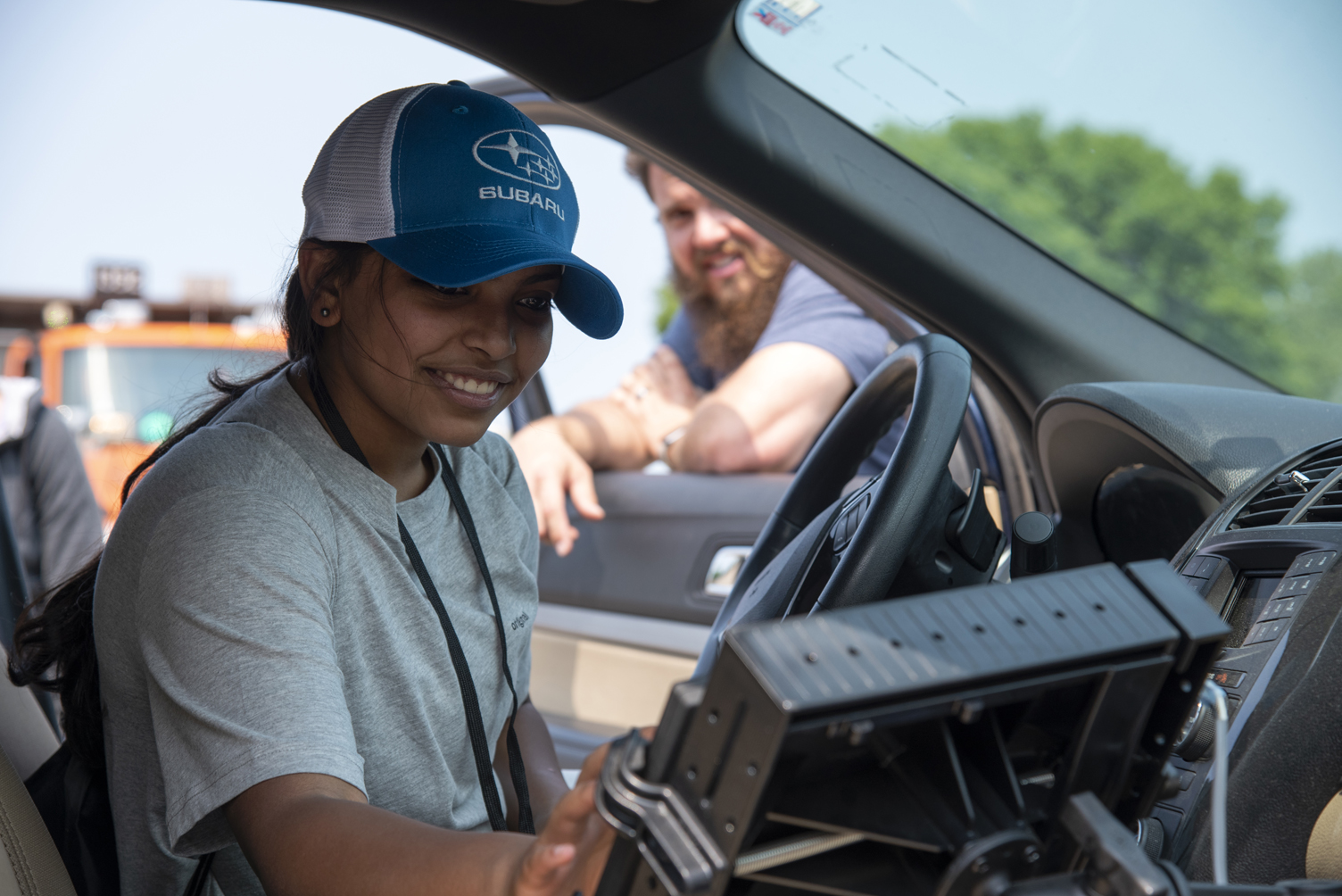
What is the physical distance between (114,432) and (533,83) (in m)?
6.48

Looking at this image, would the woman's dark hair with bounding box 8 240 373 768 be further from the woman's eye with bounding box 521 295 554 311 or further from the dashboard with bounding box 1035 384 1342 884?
the dashboard with bounding box 1035 384 1342 884

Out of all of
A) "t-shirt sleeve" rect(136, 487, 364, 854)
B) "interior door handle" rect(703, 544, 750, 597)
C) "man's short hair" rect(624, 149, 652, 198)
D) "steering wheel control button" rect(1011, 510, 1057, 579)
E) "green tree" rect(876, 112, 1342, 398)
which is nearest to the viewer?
"t-shirt sleeve" rect(136, 487, 364, 854)

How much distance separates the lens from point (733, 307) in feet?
9.19

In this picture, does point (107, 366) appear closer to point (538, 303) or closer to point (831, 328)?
point (831, 328)

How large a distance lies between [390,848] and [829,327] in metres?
1.82

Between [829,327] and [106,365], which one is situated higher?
[829,327]

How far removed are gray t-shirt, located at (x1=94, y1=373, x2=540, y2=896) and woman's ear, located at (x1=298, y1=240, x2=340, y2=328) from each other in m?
0.10

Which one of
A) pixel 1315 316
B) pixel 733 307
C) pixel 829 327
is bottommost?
pixel 1315 316

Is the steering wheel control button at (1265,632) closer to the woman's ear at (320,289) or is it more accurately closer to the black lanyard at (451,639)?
the black lanyard at (451,639)

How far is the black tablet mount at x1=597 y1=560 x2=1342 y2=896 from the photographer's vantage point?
571mm

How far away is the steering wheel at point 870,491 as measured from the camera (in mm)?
1123

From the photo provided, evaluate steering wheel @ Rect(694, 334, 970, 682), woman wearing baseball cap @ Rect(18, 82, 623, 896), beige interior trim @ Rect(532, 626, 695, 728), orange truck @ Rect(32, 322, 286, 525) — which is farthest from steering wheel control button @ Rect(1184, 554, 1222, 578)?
orange truck @ Rect(32, 322, 286, 525)

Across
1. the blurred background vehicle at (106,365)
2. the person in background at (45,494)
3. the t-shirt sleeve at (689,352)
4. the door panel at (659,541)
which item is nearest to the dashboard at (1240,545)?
the door panel at (659,541)

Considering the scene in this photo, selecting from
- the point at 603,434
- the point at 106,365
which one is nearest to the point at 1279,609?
the point at 603,434
